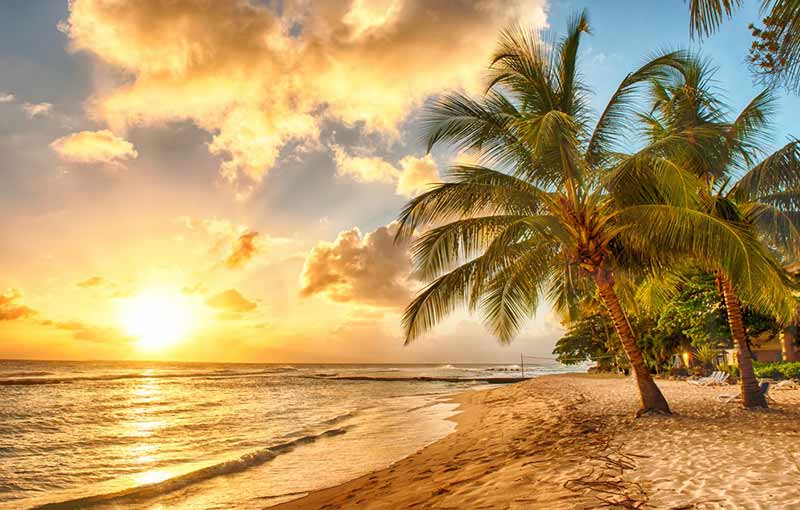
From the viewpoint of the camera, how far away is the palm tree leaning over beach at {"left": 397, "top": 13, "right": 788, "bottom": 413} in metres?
8.37

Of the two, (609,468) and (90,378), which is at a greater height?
(609,468)

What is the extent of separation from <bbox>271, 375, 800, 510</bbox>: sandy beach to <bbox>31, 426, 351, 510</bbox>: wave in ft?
9.76

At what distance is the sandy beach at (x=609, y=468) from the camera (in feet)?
13.6

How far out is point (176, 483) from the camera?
8.37 metres

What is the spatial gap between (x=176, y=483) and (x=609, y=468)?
7503 millimetres

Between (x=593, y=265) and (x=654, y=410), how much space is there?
320 cm

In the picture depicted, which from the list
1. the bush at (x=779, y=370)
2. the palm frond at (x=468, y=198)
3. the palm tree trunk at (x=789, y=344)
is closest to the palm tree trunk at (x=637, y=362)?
the palm frond at (x=468, y=198)

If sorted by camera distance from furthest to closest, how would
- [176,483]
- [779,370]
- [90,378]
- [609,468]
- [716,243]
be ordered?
[90,378] → [779,370] → [176,483] → [716,243] → [609,468]

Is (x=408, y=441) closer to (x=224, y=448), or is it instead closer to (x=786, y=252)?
(x=224, y=448)

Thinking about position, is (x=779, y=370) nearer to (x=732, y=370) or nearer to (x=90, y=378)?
(x=732, y=370)

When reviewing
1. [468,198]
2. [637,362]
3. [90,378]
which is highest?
[468,198]

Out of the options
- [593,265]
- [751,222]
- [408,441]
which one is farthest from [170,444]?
[751,222]

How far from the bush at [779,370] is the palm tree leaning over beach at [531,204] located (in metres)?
12.8

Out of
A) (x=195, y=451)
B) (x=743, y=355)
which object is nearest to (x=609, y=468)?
(x=743, y=355)
